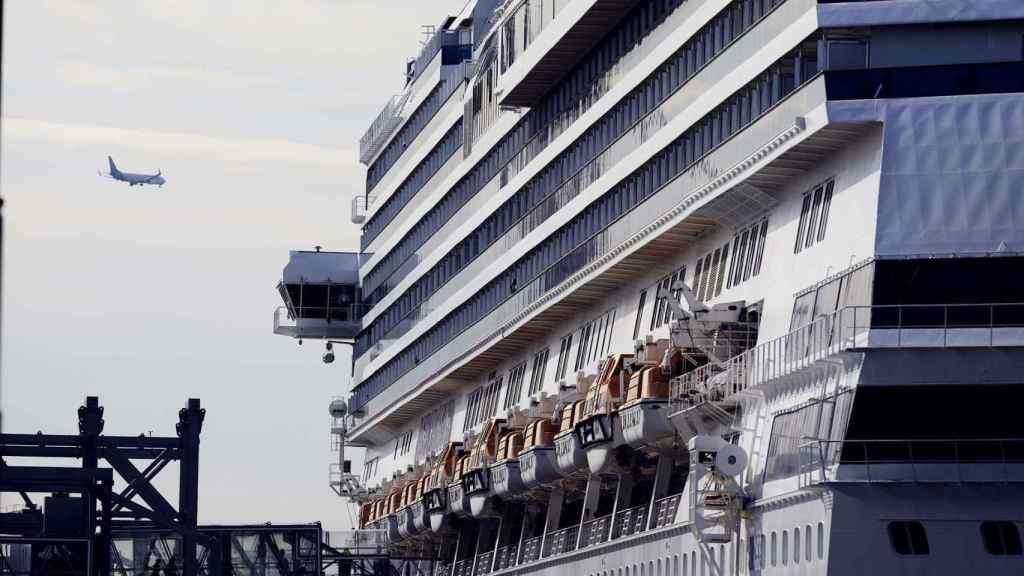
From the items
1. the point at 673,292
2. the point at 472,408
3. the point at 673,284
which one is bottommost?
the point at 673,292

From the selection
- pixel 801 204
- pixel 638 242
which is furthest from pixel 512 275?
pixel 801 204

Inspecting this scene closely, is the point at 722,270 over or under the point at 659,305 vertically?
under

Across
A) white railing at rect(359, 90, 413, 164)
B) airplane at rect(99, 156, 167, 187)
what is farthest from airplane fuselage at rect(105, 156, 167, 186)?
white railing at rect(359, 90, 413, 164)

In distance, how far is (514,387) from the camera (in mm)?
64625

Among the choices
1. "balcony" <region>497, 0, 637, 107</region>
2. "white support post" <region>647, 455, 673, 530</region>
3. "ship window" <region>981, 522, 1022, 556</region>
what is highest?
"balcony" <region>497, 0, 637, 107</region>

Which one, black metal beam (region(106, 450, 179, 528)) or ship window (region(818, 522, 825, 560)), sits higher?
black metal beam (region(106, 450, 179, 528))

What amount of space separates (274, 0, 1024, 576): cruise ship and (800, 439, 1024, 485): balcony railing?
42 mm

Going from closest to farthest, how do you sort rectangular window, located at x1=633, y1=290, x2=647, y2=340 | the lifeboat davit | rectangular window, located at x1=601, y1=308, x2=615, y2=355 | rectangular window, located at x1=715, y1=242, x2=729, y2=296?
rectangular window, located at x1=715, y1=242, x2=729, y2=296 → rectangular window, located at x1=633, y1=290, x2=647, y2=340 → rectangular window, located at x1=601, y1=308, x2=615, y2=355 → the lifeboat davit

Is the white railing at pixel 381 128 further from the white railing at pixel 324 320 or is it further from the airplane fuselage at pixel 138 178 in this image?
the airplane fuselage at pixel 138 178

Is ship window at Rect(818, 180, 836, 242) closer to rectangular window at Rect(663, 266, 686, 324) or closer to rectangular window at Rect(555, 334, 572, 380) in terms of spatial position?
rectangular window at Rect(663, 266, 686, 324)

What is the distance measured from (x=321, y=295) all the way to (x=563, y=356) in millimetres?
36477

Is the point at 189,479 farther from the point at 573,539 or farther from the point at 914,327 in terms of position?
the point at 914,327

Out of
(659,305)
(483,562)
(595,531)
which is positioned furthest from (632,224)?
(483,562)

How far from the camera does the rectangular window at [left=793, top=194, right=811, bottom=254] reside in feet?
116
